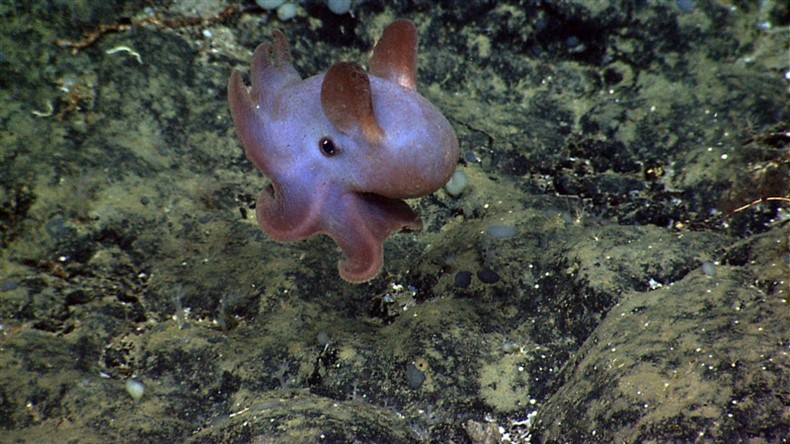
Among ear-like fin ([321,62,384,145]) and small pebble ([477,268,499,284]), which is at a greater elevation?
ear-like fin ([321,62,384,145])

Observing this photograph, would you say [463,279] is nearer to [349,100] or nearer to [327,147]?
[327,147]

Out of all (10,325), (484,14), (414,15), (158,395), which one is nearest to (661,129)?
(484,14)

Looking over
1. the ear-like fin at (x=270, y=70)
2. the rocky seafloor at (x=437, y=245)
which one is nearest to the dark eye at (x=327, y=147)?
the ear-like fin at (x=270, y=70)

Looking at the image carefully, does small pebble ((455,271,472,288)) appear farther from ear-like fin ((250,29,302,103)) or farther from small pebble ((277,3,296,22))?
small pebble ((277,3,296,22))

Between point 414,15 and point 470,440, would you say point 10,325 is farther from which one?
point 414,15

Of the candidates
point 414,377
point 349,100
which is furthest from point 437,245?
point 349,100

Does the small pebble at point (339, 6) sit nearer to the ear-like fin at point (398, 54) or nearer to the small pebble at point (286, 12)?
the small pebble at point (286, 12)

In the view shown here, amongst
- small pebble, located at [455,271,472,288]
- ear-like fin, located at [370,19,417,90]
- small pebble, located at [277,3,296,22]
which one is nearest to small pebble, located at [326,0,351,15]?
small pebble, located at [277,3,296,22]
